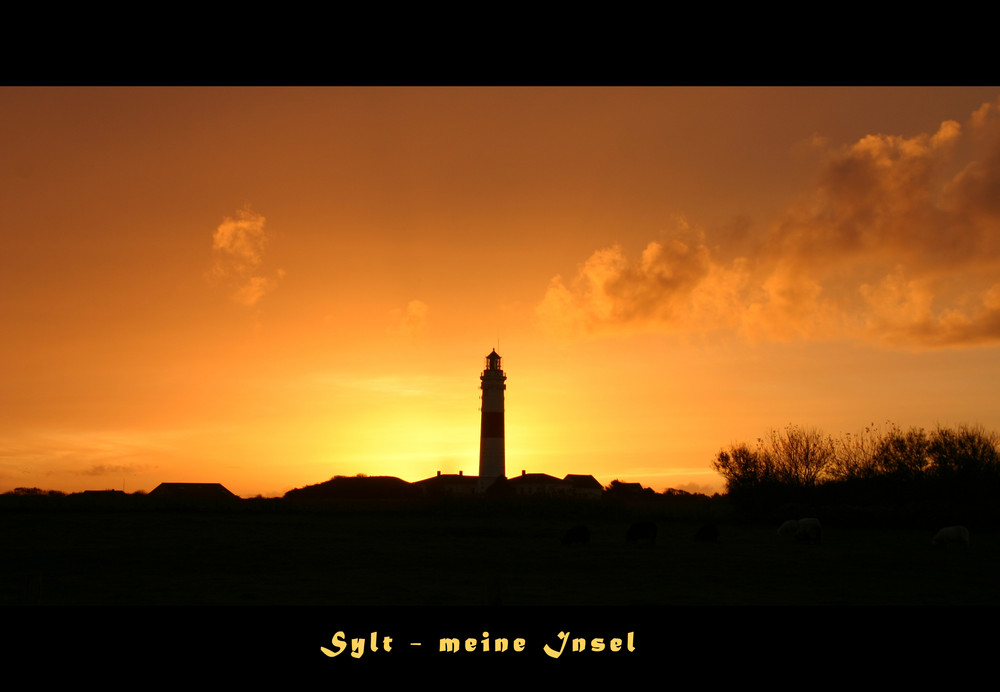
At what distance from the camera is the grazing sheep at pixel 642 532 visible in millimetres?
32656

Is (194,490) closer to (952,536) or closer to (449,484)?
(449,484)

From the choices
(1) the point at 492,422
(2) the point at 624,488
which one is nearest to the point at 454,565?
(1) the point at 492,422

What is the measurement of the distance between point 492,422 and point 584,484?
88.0 ft

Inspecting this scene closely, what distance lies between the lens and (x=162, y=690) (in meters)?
3.74

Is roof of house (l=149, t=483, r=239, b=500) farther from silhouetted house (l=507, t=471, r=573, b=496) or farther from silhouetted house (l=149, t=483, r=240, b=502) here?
silhouetted house (l=507, t=471, r=573, b=496)

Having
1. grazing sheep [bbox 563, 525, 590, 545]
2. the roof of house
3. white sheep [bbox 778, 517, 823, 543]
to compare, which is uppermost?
the roof of house

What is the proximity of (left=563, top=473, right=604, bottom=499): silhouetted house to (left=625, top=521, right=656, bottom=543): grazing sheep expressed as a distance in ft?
194

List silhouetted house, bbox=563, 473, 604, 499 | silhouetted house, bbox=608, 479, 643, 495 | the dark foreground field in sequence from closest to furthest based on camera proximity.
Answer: the dark foreground field, silhouetted house, bbox=608, 479, 643, 495, silhouetted house, bbox=563, 473, 604, 499

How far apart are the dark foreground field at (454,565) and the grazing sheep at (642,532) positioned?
399mm

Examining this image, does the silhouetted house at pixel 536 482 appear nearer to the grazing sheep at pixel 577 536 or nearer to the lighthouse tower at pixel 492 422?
the lighthouse tower at pixel 492 422

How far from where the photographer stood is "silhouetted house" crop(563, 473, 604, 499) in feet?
309

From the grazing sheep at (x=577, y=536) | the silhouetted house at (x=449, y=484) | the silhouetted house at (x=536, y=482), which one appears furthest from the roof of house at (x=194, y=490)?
the grazing sheep at (x=577, y=536)

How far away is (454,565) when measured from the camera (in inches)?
966

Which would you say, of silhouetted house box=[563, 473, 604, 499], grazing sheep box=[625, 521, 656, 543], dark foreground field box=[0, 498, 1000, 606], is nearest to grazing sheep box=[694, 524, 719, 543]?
dark foreground field box=[0, 498, 1000, 606]
